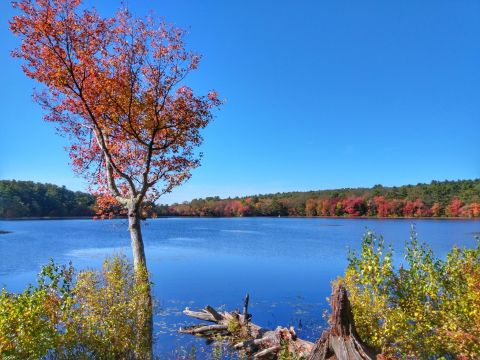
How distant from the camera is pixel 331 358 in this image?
7609mm

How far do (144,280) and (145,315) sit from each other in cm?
118

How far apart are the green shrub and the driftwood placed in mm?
496

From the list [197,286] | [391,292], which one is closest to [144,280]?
[391,292]

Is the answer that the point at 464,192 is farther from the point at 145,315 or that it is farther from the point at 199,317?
the point at 145,315

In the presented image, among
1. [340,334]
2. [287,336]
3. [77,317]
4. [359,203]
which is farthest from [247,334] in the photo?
[359,203]

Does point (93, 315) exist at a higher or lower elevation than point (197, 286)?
higher

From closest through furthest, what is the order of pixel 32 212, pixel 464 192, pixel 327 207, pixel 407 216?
pixel 464 192, pixel 407 216, pixel 32 212, pixel 327 207

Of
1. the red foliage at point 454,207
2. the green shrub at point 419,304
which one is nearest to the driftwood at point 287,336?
the green shrub at point 419,304

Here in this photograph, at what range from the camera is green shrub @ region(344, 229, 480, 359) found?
6711mm

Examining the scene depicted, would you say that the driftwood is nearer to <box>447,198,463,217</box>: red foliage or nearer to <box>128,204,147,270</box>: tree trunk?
<box>128,204,147,270</box>: tree trunk

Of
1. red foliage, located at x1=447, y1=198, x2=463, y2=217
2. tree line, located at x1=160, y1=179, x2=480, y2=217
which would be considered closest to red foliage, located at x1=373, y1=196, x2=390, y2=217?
tree line, located at x1=160, y1=179, x2=480, y2=217

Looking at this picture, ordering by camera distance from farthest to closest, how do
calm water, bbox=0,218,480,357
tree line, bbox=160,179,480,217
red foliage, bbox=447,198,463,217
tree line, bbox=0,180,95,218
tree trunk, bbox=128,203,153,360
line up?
tree line, bbox=0,180,95,218
tree line, bbox=160,179,480,217
red foliage, bbox=447,198,463,217
calm water, bbox=0,218,480,357
tree trunk, bbox=128,203,153,360

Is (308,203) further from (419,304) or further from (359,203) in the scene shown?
(419,304)

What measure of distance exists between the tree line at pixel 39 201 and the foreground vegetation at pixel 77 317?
113m
